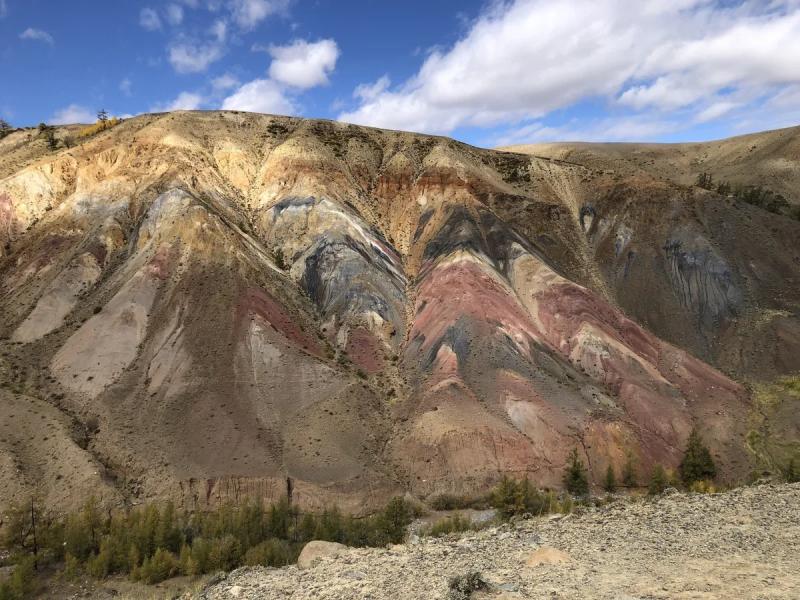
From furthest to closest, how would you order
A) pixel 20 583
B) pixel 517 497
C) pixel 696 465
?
pixel 696 465 < pixel 517 497 < pixel 20 583

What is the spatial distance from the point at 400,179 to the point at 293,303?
27.0m

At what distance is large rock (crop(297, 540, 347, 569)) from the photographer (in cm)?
1541

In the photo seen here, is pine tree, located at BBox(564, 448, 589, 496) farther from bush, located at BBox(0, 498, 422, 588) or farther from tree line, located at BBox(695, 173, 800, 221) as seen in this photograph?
tree line, located at BBox(695, 173, 800, 221)

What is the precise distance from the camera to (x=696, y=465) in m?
36.3

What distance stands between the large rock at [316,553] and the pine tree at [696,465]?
28.5 metres

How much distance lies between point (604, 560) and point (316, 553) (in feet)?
29.9

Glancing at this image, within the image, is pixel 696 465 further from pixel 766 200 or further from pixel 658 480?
pixel 766 200

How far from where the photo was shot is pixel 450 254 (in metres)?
54.1

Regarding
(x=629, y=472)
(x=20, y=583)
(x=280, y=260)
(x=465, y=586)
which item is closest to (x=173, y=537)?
(x=20, y=583)

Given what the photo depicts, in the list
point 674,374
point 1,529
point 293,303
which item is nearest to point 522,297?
point 674,374

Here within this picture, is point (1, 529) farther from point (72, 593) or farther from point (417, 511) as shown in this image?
point (417, 511)

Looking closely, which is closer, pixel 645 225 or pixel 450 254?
pixel 450 254

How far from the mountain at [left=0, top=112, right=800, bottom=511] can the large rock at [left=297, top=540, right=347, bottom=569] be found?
50.5ft

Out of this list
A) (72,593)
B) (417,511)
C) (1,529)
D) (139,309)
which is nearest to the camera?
(72,593)
